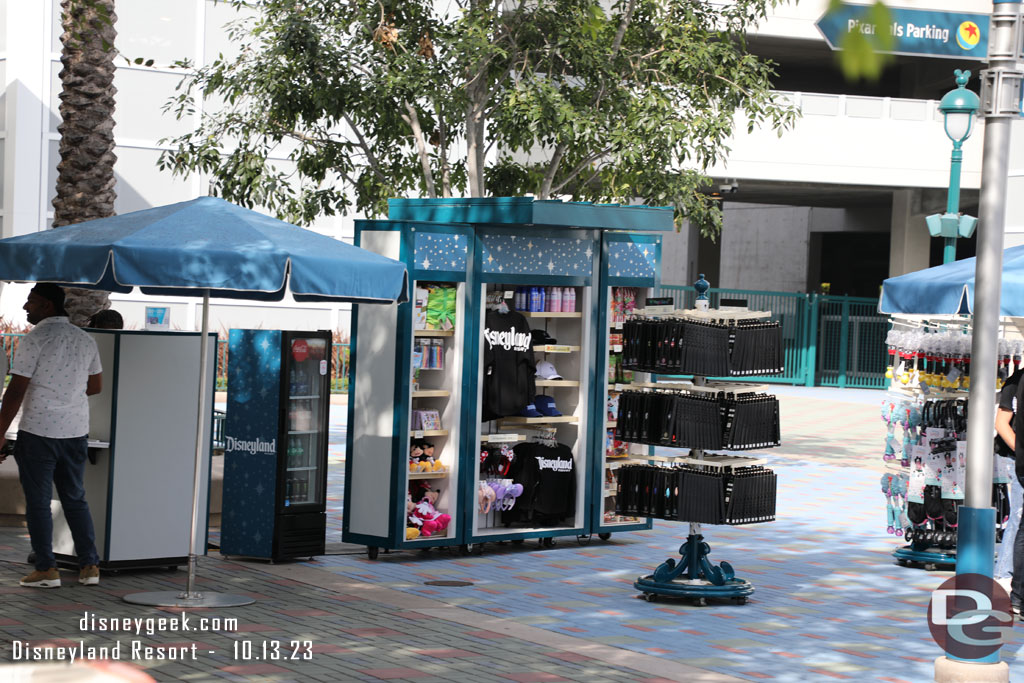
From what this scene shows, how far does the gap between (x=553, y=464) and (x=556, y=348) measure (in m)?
0.95

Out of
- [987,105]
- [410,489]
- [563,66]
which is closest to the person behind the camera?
[987,105]

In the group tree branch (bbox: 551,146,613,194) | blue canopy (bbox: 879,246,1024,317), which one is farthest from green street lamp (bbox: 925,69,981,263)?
blue canopy (bbox: 879,246,1024,317)

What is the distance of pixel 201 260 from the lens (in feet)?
25.6

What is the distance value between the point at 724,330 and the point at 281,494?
3328mm

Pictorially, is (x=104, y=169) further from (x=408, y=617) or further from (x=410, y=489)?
(x=408, y=617)

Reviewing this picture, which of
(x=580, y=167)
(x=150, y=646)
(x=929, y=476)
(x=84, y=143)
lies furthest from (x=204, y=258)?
(x=580, y=167)

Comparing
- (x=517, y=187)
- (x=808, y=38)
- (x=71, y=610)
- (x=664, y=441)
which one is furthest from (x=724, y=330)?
(x=808, y=38)

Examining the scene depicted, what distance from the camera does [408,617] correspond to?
26.6ft

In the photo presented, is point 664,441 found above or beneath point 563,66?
beneath

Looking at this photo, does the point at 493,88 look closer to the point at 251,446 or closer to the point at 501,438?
the point at 501,438

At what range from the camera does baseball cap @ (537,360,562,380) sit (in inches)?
442

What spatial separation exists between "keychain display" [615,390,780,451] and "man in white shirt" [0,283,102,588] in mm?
3593

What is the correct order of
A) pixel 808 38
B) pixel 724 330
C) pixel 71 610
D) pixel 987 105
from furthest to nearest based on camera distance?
pixel 808 38
pixel 724 330
pixel 71 610
pixel 987 105

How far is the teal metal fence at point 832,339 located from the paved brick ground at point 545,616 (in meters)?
22.8
